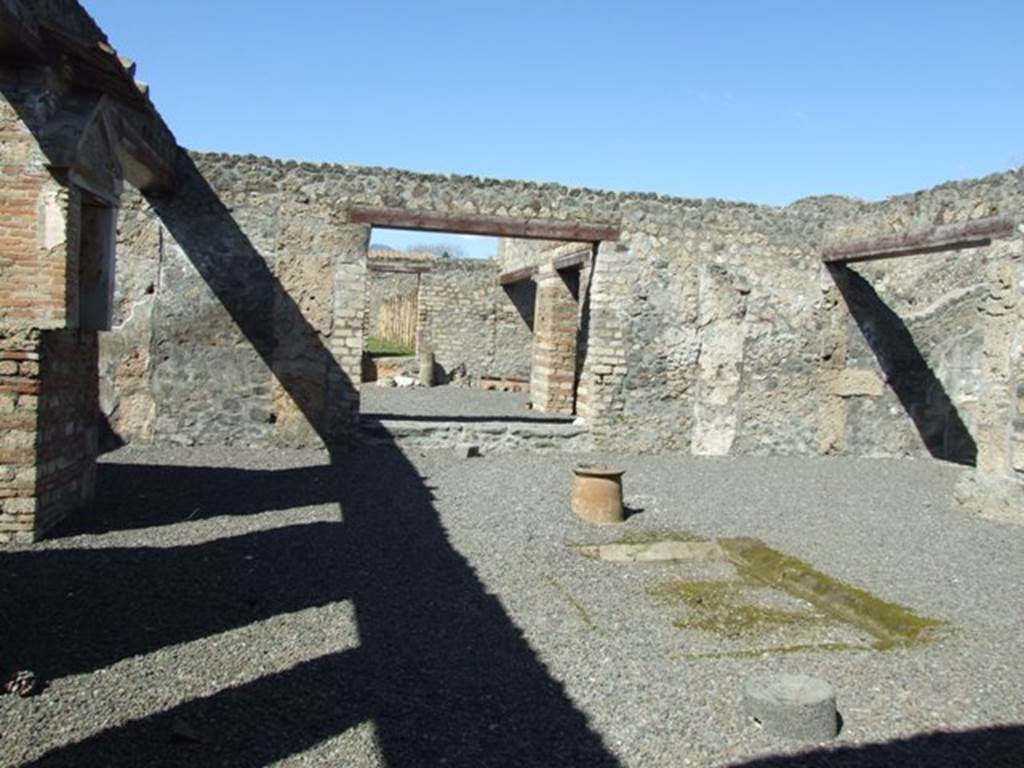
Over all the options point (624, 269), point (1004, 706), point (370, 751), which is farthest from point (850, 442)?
point (370, 751)

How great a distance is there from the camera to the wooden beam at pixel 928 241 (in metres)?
9.16

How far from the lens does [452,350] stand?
2033 cm

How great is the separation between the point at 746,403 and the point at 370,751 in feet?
31.6

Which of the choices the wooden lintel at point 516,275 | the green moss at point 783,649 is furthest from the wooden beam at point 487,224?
the green moss at point 783,649

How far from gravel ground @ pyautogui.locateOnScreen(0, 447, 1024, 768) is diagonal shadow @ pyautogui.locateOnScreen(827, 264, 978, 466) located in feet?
15.4

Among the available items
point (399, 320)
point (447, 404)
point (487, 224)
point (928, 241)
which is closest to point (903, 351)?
point (928, 241)

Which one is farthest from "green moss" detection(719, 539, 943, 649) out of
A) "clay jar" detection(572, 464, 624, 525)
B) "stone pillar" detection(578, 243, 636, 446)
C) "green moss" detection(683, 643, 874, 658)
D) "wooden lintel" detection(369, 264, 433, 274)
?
"wooden lintel" detection(369, 264, 433, 274)

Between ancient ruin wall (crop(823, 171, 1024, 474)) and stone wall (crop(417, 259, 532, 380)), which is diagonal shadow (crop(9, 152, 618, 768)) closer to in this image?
ancient ruin wall (crop(823, 171, 1024, 474))

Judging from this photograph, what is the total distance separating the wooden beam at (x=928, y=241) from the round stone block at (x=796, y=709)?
705 cm

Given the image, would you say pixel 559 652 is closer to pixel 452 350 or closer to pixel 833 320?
pixel 833 320

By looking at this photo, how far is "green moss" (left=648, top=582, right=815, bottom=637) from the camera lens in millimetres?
5219

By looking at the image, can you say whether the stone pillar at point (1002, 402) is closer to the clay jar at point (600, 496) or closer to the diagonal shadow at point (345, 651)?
the clay jar at point (600, 496)

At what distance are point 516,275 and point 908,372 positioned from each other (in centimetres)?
854

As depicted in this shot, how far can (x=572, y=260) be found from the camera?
47.8 ft
